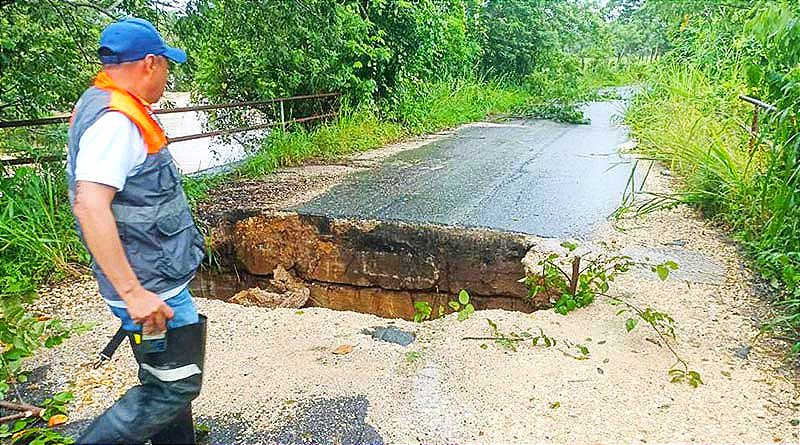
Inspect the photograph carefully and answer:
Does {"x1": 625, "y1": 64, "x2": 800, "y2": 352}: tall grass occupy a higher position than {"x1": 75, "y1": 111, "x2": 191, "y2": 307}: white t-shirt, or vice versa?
{"x1": 75, "y1": 111, "x2": 191, "y2": 307}: white t-shirt

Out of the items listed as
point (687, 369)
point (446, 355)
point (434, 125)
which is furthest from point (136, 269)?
point (434, 125)

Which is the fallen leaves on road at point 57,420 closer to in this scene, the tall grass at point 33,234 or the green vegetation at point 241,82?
the green vegetation at point 241,82

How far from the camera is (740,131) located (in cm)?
641

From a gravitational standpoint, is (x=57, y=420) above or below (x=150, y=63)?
below

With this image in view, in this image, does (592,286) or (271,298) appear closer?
(592,286)

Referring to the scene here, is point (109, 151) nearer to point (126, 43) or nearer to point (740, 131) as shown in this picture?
point (126, 43)

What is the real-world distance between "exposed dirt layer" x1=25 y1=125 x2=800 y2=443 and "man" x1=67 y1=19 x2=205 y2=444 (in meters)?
0.70

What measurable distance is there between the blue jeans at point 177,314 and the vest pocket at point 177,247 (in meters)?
0.09

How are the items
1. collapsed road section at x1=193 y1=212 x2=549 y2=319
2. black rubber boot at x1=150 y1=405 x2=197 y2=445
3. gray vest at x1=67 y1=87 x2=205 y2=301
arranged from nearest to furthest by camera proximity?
gray vest at x1=67 y1=87 x2=205 y2=301 → black rubber boot at x1=150 y1=405 x2=197 y2=445 → collapsed road section at x1=193 y1=212 x2=549 y2=319

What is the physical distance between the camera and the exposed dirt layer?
267cm

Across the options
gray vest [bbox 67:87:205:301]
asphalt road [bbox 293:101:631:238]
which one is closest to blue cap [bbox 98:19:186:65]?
gray vest [bbox 67:87:205:301]

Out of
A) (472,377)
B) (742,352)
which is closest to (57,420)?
(472,377)

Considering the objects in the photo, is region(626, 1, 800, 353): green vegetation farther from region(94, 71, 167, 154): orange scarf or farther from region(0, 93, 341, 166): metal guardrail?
region(0, 93, 341, 166): metal guardrail

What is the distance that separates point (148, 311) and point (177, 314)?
0.27m
